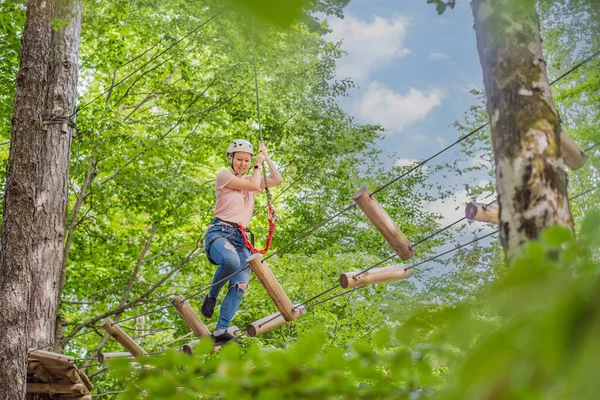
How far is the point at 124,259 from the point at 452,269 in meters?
6.51

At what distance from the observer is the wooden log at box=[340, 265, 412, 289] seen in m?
4.46

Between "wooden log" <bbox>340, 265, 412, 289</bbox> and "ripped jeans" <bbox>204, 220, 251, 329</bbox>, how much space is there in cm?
85

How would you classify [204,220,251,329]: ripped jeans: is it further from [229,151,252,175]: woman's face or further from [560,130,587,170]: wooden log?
[560,130,587,170]: wooden log

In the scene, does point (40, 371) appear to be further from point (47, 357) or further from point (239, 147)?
point (239, 147)

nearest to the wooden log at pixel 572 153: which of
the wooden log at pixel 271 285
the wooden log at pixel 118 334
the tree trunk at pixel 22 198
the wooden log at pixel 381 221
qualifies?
the wooden log at pixel 381 221

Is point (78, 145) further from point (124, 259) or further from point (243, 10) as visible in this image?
point (243, 10)

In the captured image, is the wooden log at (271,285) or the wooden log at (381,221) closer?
the wooden log at (381,221)

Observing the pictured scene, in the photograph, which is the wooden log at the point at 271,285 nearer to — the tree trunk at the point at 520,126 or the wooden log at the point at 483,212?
the wooden log at the point at 483,212

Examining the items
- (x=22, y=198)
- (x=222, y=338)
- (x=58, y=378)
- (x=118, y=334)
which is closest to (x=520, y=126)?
(x=222, y=338)

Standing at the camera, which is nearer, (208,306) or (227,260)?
(227,260)

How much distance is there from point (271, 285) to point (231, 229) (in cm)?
59

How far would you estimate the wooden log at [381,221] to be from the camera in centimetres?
390

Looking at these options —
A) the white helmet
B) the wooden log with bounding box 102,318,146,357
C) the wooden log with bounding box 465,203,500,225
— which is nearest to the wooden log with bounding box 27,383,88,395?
the wooden log with bounding box 102,318,146,357

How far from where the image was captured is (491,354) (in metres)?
0.54
